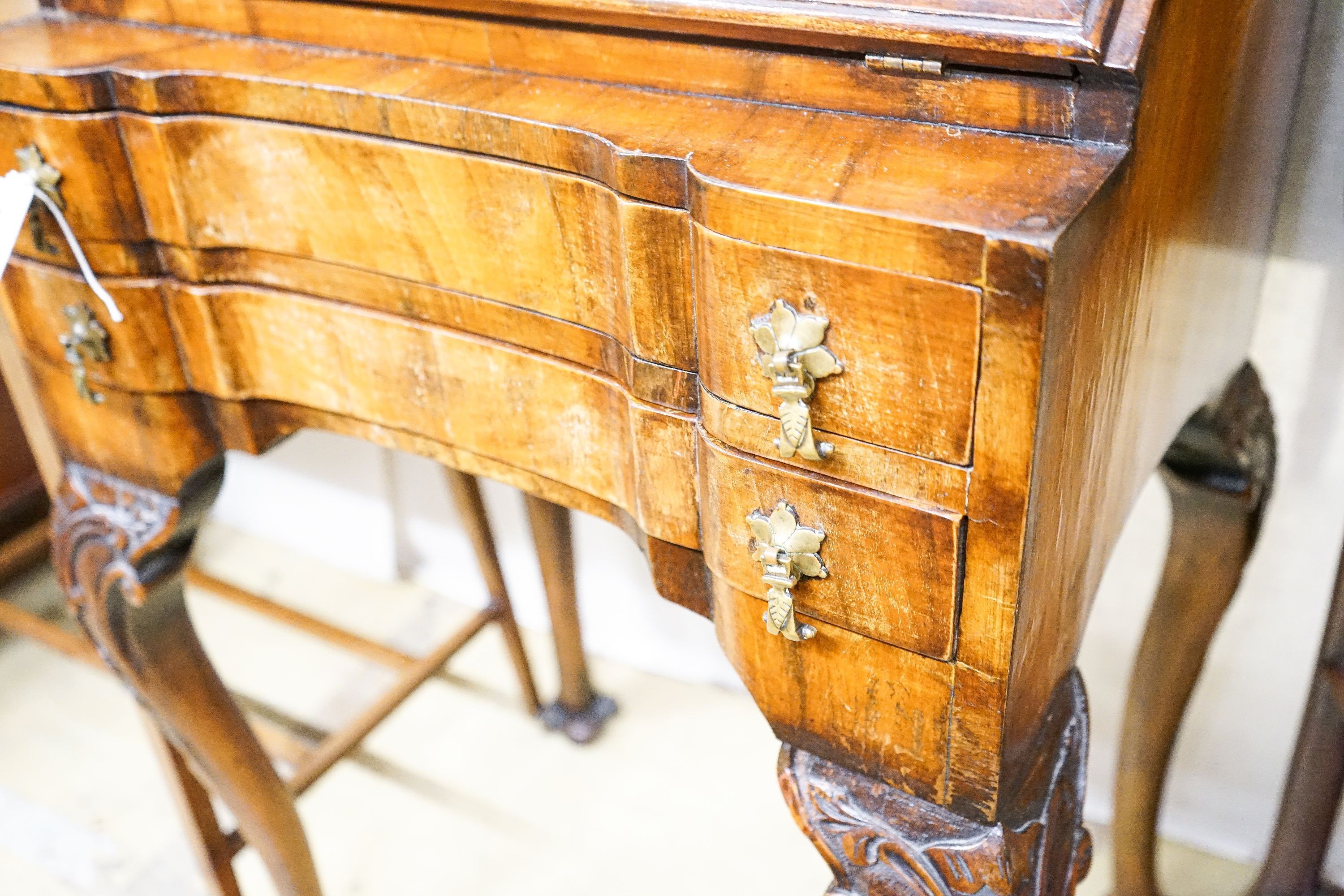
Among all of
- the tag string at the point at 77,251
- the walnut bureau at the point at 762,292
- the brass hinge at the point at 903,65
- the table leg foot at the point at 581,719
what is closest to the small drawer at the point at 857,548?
the walnut bureau at the point at 762,292

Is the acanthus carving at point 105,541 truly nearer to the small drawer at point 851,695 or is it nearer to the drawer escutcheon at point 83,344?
the drawer escutcheon at point 83,344

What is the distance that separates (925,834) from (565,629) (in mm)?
811

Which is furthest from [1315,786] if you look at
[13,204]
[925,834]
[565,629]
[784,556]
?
[13,204]

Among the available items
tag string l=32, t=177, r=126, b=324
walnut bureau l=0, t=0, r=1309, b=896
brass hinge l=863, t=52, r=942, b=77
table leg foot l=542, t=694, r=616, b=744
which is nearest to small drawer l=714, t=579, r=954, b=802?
walnut bureau l=0, t=0, r=1309, b=896

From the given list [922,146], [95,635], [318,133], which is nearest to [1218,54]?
[922,146]

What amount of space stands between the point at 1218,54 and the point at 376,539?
4.40ft

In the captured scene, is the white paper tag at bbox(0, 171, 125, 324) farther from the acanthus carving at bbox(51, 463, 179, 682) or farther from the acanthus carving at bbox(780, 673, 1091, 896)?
the acanthus carving at bbox(780, 673, 1091, 896)

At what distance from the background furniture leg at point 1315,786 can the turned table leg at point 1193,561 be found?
7 cm

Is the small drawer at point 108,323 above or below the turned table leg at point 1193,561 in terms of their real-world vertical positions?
above

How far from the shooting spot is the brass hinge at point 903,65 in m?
0.47

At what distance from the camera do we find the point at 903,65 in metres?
0.48

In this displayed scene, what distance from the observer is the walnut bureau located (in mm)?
442

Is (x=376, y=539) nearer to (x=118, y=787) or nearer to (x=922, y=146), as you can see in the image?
(x=118, y=787)

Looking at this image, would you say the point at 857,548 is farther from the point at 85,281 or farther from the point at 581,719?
the point at 581,719
